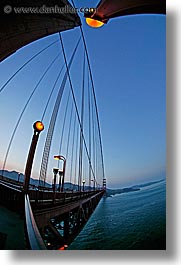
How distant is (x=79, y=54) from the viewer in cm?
185

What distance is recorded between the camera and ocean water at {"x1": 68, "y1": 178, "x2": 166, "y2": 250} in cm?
111

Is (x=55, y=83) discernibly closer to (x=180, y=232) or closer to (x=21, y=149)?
(x=21, y=149)

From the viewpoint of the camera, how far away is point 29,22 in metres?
1.57

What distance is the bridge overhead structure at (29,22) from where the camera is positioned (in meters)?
1.42

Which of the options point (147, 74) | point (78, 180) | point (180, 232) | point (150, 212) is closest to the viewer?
point (180, 232)

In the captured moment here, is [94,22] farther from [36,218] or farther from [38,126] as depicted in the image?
[36,218]

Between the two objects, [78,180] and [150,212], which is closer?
[150,212]

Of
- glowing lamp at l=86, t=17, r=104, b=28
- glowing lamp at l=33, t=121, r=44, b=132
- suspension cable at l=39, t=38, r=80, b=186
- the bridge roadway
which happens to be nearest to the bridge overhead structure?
glowing lamp at l=86, t=17, r=104, b=28

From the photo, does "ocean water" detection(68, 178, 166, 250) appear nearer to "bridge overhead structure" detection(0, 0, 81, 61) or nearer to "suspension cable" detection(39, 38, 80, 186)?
"suspension cable" detection(39, 38, 80, 186)

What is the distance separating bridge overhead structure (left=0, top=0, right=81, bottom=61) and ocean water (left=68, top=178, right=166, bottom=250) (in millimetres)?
1294

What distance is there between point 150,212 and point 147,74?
0.90m

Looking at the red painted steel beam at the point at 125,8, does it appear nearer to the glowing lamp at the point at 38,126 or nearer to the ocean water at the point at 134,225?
the glowing lamp at the point at 38,126

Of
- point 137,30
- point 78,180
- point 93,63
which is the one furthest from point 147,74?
point 78,180

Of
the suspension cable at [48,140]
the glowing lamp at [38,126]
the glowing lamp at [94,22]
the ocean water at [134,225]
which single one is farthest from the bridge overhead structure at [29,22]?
the ocean water at [134,225]
